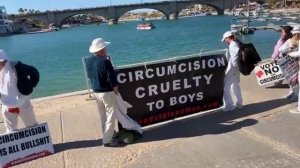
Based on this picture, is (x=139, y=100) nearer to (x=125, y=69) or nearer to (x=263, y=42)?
(x=125, y=69)

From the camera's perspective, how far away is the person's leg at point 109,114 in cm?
574

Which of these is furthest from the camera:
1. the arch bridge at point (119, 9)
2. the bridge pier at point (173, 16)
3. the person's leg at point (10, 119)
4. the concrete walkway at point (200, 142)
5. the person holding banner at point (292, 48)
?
the bridge pier at point (173, 16)

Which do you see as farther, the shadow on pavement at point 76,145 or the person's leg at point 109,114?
the shadow on pavement at point 76,145

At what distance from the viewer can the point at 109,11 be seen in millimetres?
131500

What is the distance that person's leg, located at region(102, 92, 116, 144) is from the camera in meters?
5.74

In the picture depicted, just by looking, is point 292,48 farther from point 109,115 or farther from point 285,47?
point 109,115

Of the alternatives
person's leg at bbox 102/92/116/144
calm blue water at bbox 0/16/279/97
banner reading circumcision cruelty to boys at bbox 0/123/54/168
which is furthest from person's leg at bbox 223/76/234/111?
calm blue water at bbox 0/16/279/97

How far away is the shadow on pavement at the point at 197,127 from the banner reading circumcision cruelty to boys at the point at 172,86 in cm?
20

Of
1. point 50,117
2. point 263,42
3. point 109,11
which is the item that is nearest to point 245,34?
point 263,42

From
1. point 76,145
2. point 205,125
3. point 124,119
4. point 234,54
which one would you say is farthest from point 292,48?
point 76,145

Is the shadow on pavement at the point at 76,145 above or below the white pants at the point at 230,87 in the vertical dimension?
below

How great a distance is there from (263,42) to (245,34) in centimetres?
647

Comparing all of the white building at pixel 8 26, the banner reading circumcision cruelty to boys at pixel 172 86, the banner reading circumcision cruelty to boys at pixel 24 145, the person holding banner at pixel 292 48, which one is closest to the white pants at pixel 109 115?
the banner reading circumcision cruelty to boys at pixel 172 86

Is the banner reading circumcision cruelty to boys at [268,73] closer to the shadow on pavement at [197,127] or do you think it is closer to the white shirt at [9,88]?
the shadow on pavement at [197,127]
